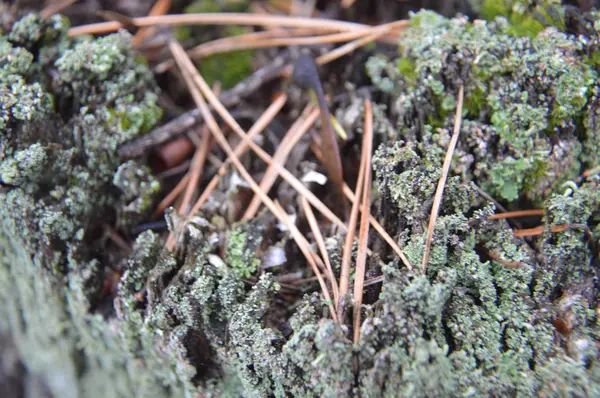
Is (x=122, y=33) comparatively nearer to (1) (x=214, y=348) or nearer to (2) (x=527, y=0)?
(1) (x=214, y=348)

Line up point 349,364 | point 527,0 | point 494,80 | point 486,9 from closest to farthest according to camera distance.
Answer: point 349,364 → point 494,80 → point 527,0 → point 486,9

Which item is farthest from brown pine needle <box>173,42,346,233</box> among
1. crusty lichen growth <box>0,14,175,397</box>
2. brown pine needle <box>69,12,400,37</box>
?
crusty lichen growth <box>0,14,175,397</box>

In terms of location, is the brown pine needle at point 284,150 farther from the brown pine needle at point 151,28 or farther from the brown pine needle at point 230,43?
the brown pine needle at point 151,28

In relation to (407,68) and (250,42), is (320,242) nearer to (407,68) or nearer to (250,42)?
(407,68)

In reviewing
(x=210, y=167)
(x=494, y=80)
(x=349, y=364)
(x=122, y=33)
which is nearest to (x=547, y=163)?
(x=494, y=80)

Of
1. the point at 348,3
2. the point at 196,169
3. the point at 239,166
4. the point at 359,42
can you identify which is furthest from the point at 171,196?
the point at 348,3

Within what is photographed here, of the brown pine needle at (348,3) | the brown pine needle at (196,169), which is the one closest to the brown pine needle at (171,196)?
the brown pine needle at (196,169)
